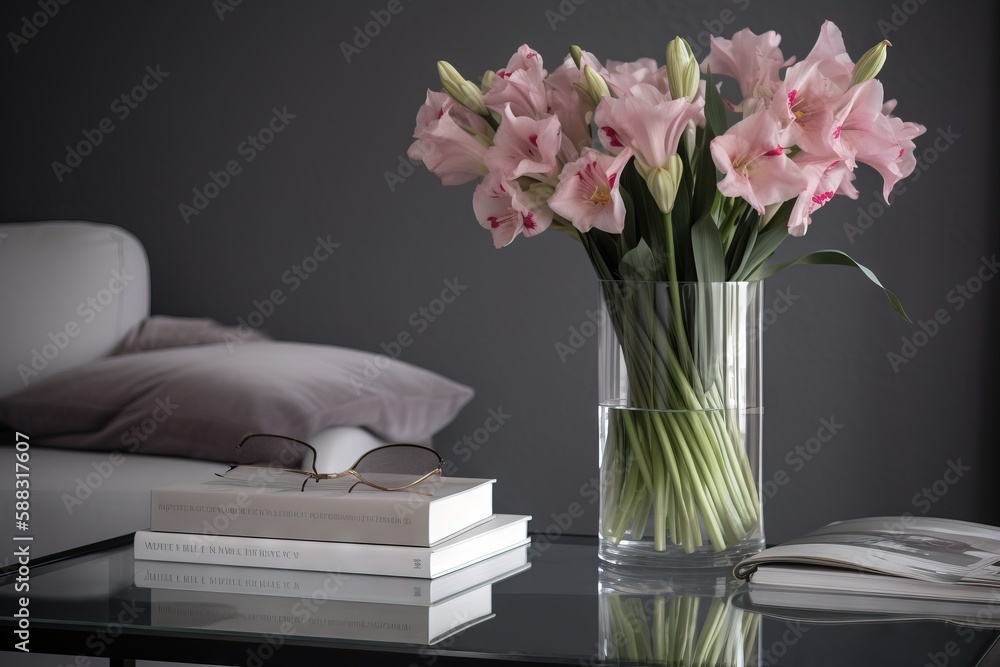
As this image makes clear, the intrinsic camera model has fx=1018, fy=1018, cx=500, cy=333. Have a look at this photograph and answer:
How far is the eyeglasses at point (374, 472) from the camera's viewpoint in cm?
96

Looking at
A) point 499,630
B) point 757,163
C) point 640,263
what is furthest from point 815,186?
point 499,630

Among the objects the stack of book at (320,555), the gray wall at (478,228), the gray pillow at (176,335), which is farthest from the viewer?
the gray pillow at (176,335)

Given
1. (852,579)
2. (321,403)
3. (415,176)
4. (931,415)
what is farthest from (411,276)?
(852,579)

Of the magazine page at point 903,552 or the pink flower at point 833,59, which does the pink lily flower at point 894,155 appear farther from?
the magazine page at point 903,552

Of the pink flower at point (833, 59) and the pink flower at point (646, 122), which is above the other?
the pink flower at point (833, 59)

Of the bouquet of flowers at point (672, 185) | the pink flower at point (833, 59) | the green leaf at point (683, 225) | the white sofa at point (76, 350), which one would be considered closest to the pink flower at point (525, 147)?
the bouquet of flowers at point (672, 185)

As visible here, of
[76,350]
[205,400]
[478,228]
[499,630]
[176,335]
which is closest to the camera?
[499,630]

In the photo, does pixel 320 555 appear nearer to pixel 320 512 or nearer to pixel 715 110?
pixel 320 512

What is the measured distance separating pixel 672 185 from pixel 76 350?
1.69 metres

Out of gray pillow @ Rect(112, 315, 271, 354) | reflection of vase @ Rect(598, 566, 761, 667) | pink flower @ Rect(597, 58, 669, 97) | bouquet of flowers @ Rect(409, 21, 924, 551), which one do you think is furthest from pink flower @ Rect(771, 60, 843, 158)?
gray pillow @ Rect(112, 315, 271, 354)

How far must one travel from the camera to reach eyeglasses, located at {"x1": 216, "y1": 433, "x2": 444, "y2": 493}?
959 mm

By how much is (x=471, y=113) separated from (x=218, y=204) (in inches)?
72.3

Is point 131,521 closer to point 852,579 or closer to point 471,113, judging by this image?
point 471,113

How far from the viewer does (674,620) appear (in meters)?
0.77
